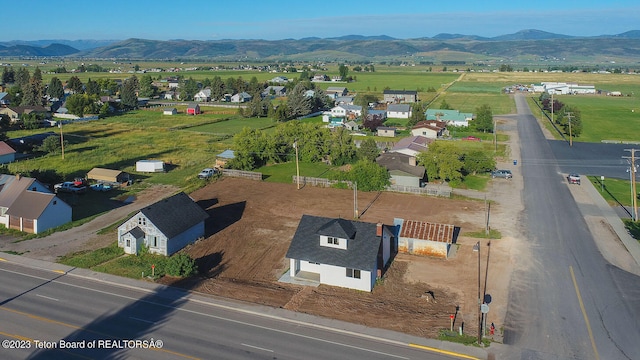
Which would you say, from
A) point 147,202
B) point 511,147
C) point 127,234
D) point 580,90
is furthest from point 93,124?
point 580,90

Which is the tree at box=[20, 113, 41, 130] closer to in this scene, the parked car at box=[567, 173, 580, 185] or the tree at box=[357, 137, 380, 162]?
the tree at box=[357, 137, 380, 162]

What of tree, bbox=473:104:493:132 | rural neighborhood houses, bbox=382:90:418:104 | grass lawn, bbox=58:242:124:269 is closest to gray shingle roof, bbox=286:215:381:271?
grass lawn, bbox=58:242:124:269

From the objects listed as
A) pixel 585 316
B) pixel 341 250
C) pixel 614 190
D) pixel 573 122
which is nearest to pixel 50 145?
pixel 341 250

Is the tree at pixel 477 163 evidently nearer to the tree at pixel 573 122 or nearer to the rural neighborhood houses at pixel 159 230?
the rural neighborhood houses at pixel 159 230

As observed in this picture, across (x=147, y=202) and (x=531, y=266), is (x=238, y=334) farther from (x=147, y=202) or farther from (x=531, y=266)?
(x=147, y=202)

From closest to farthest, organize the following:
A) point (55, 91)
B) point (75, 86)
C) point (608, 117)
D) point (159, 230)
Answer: point (159, 230), point (608, 117), point (55, 91), point (75, 86)

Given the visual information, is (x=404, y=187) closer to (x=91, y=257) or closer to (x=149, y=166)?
(x=91, y=257)
